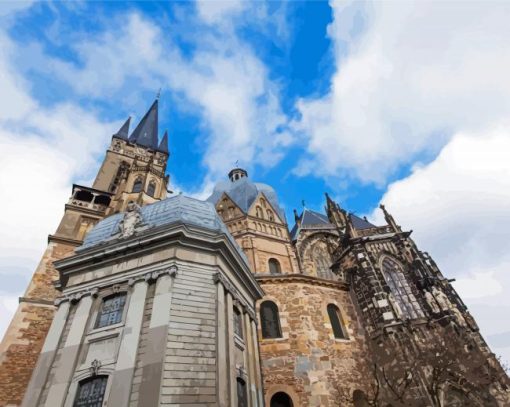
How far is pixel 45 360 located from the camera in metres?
11.0

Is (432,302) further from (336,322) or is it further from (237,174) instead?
(237,174)

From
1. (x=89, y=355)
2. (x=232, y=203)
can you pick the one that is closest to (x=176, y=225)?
(x=89, y=355)

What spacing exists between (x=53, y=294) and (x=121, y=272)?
884 centimetres

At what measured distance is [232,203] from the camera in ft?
88.3

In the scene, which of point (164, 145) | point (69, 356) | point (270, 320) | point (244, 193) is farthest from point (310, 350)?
point (164, 145)

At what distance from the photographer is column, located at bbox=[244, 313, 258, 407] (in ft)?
38.6

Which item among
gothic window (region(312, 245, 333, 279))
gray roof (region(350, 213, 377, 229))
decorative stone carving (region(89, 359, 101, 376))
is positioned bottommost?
decorative stone carving (region(89, 359, 101, 376))

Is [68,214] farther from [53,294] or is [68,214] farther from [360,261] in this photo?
[360,261]

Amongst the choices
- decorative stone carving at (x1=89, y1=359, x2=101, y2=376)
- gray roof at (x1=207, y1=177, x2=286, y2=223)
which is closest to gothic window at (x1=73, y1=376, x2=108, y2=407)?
decorative stone carving at (x1=89, y1=359, x2=101, y2=376)

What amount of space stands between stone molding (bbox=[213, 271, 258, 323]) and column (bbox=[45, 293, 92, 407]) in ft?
16.1

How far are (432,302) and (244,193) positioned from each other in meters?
16.9

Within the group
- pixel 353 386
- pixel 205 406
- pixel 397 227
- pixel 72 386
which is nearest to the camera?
pixel 205 406

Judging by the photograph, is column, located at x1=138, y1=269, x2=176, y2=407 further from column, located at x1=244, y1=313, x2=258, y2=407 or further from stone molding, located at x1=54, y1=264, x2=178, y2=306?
column, located at x1=244, y1=313, x2=258, y2=407

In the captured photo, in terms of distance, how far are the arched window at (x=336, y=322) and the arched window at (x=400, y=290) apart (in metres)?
3.11
